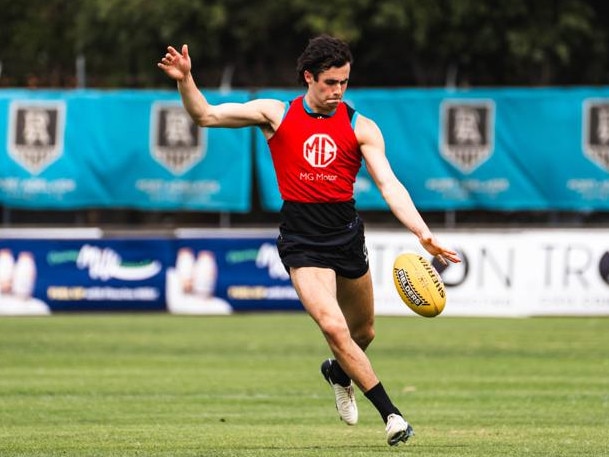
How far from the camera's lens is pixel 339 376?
10383 millimetres

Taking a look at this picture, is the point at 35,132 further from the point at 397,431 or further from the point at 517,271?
the point at 397,431

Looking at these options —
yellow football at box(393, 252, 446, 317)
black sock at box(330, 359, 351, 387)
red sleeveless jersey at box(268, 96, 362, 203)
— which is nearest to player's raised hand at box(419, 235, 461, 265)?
yellow football at box(393, 252, 446, 317)

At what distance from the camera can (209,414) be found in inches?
483

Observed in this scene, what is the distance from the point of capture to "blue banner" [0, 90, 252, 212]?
83.6 feet

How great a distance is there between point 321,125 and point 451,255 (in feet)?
4.18

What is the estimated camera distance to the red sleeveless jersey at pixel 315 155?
9.69 m

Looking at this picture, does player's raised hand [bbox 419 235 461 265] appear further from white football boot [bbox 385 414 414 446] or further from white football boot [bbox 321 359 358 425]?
white football boot [bbox 321 359 358 425]

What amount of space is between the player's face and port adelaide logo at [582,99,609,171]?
603 inches

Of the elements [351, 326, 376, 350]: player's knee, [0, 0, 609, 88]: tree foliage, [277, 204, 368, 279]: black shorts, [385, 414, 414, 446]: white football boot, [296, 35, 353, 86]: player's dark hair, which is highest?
[0, 0, 609, 88]: tree foliage

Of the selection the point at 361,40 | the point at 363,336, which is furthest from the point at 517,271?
the point at 363,336

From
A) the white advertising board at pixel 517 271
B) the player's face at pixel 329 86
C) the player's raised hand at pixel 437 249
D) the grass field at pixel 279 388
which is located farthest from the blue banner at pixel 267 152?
the player's raised hand at pixel 437 249

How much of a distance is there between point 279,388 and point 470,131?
11.1 m

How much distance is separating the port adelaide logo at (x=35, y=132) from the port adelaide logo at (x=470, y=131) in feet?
20.7

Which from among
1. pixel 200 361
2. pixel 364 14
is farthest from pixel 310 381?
pixel 364 14
